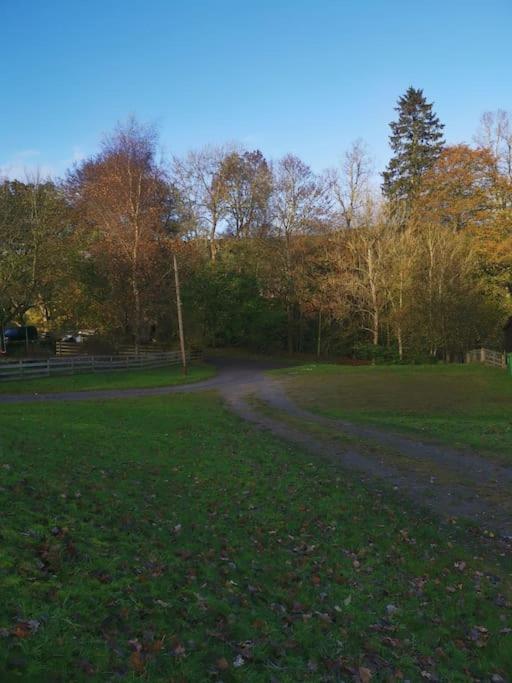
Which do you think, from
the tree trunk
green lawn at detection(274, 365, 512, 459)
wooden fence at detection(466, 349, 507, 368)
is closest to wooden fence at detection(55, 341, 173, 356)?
green lawn at detection(274, 365, 512, 459)

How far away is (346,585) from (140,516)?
273 cm

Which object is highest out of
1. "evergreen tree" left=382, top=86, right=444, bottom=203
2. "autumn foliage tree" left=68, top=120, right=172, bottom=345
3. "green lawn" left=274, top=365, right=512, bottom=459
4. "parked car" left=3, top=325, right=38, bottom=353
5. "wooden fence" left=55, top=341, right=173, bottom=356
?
"evergreen tree" left=382, top=86, right=444, bottom=203

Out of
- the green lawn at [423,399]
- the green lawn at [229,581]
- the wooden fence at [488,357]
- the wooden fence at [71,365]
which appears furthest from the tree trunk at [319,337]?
the green lawn at [229,581]

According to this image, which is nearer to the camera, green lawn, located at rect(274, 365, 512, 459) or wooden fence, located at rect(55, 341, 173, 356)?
green lawn, located at rect(274, 365, 512, 459)

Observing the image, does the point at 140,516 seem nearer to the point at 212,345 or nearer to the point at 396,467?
the point at 396,467

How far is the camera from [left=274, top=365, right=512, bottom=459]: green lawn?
50.5 feet

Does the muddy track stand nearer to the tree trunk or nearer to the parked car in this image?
the parked car

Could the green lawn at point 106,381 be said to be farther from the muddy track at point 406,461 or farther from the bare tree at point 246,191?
the bare tree at point 246,191

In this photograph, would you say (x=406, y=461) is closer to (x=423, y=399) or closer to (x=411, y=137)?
(x=423, y=399)

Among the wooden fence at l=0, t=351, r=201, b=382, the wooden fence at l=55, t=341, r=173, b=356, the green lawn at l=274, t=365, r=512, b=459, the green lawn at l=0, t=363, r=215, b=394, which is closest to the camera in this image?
the green lawn at l=274, t=365, r=512, b=459

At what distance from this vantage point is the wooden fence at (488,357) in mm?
37312


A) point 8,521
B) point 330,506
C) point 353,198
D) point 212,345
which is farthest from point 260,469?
point 212,345

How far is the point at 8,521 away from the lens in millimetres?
5703

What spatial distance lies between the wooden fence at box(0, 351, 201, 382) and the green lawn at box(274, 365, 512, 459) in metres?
8.74
